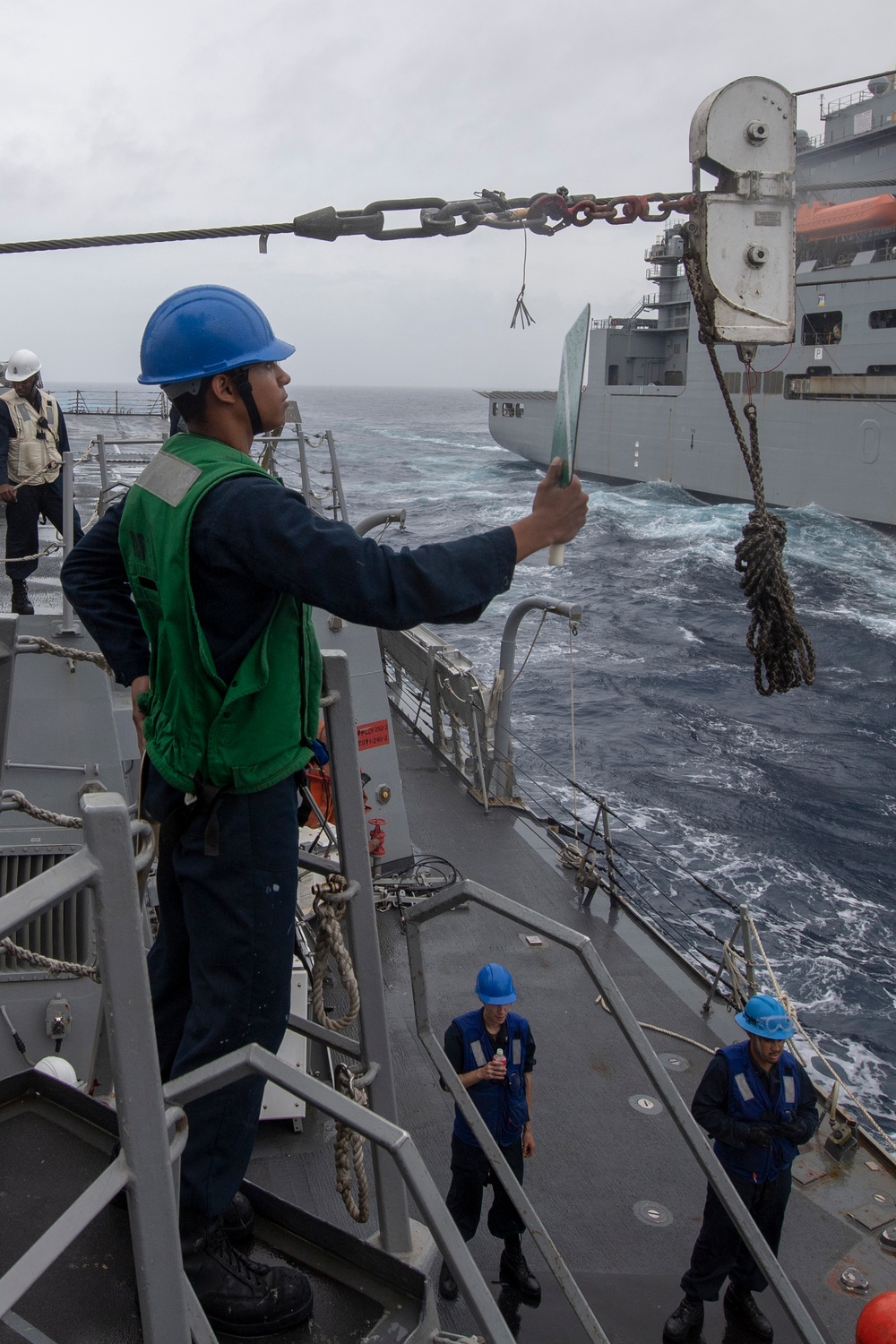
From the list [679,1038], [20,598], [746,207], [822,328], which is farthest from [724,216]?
[822,328]

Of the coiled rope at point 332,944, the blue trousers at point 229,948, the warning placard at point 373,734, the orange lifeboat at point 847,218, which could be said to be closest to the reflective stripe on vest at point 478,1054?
the coiled rope at point 332,944

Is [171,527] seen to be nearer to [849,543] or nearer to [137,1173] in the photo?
[137,1173]

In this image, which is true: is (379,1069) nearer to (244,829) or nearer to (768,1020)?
(244,829)

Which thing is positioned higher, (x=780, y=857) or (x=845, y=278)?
Answer: (x=845, y=278)

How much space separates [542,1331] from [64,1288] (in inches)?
111

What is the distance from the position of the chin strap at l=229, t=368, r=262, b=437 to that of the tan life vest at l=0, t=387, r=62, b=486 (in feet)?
20.0

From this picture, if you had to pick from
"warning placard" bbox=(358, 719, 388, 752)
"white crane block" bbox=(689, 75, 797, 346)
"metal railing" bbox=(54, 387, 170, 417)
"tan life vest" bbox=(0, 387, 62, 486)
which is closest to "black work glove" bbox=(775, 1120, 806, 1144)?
"white crane block" bbox=(689, 75, 797, 346)

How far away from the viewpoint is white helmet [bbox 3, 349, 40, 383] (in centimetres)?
742

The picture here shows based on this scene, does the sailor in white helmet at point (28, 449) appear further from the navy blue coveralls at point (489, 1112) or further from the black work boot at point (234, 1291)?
the black work boot at point (234, 1291)

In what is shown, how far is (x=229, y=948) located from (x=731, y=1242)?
10.6ft

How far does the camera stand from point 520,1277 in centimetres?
440

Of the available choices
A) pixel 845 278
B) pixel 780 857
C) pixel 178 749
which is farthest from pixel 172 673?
pixel 845 278

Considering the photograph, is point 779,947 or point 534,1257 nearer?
point 534,1257

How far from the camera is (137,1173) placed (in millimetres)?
1597
